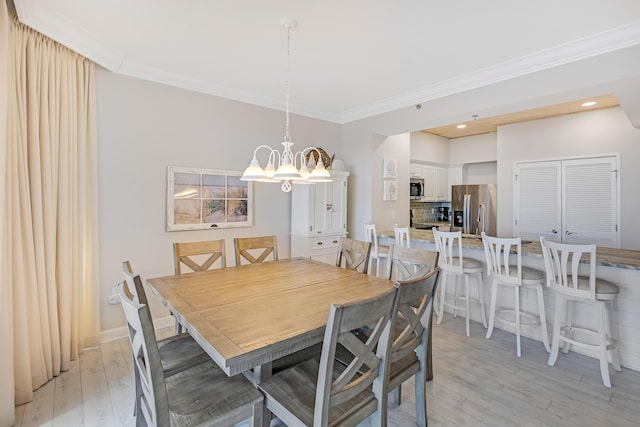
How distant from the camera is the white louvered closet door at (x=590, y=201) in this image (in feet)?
14.4

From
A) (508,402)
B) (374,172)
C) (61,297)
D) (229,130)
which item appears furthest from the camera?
(374,172)

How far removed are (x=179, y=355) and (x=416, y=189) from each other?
17.2ft

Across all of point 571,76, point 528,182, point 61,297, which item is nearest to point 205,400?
point 61,297

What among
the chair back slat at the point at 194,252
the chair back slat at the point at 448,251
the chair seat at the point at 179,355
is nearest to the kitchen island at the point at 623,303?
the chair back slat at the point at 448,251

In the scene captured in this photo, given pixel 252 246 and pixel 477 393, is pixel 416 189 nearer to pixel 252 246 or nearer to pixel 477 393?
pixel 252 246

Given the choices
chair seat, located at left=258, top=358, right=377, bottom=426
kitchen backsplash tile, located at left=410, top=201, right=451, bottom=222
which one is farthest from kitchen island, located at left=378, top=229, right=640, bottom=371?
kitchen backsplash tile, located at left=410, top=201, right=451, bottom=222

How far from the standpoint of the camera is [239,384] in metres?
1.57

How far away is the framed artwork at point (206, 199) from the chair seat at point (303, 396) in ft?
7.83

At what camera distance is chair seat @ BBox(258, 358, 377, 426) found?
1365 mm

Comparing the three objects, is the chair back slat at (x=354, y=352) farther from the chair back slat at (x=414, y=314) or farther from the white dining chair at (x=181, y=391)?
the white dining chair at (x=181, y=391)

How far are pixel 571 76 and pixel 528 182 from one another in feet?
9.32

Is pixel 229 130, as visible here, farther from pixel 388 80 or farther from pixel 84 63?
pixel 388 80

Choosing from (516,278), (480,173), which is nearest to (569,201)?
(480,173)

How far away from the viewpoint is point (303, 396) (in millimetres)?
1468
